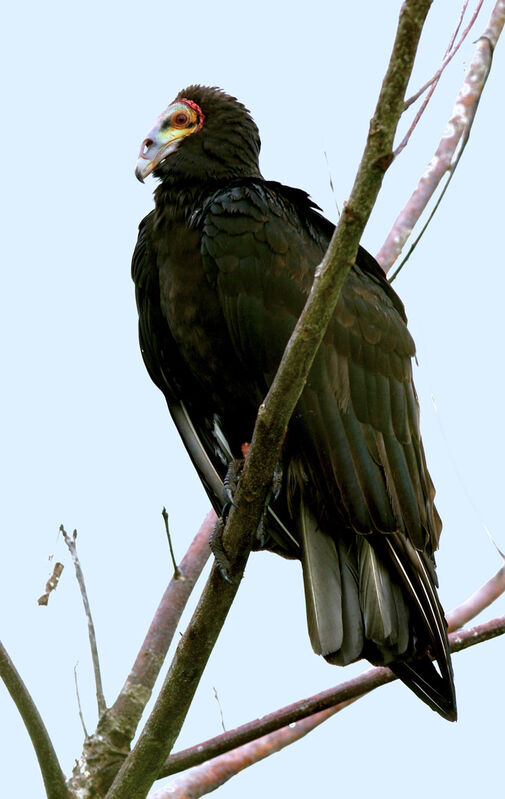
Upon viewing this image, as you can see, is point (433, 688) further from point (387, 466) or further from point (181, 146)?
point (181, 146)

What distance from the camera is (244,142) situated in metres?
4.23

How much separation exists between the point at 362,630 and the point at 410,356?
3.48 ft

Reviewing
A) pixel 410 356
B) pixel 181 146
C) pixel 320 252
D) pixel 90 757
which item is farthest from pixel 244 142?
pixel 90 757

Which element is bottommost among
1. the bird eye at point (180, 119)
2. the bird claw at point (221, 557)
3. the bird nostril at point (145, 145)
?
the bird claw at point (221, 557)

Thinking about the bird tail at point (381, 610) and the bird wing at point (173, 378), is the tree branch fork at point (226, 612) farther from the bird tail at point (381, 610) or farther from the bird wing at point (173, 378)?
the bird wing at point (173, 378)

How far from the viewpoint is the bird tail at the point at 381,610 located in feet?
10.9

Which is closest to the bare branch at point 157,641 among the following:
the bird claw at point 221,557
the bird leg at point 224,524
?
the bird leg at point 224,524

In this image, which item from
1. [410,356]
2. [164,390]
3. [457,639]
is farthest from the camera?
[164,390]

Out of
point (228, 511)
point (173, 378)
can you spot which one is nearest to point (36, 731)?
point (228, 511)

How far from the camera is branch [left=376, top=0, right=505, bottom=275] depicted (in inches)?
173

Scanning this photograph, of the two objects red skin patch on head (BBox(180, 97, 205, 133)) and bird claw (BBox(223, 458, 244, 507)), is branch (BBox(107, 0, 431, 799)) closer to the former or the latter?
bird claw (BBox(223, 458, 244, 507))

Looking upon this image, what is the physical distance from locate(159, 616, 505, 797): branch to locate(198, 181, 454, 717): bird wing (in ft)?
0.58

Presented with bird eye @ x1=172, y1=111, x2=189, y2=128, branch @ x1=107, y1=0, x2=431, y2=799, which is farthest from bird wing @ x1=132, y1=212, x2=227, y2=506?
branch @ x1=107, y1=0, x2=431, y2=799

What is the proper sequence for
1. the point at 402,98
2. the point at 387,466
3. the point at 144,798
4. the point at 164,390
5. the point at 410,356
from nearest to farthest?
the point at 402,98
the point at 144,798
the point at 387,466
the point at 410,356
the point at 164,390
